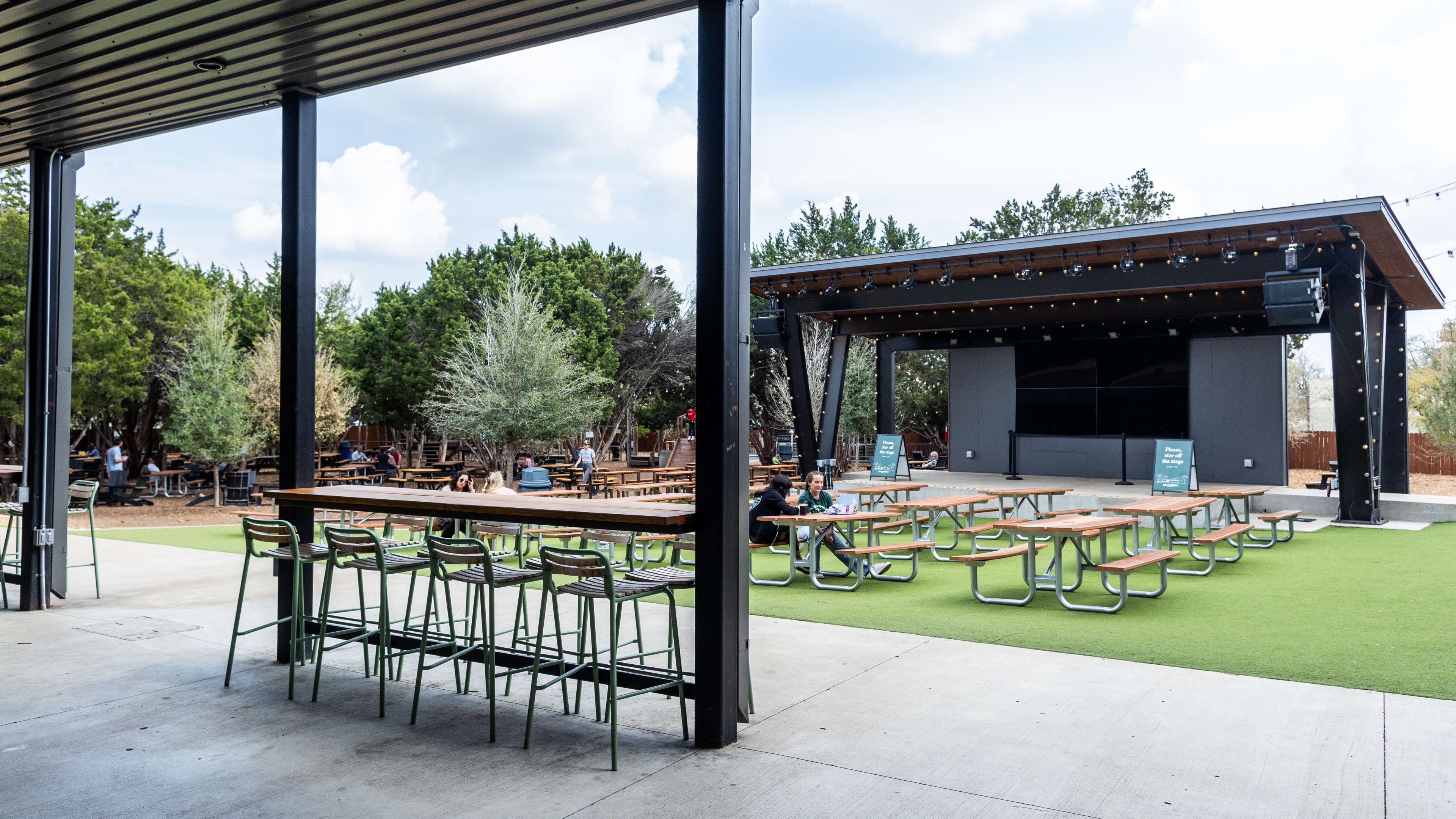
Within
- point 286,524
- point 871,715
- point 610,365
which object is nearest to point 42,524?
point 286,524

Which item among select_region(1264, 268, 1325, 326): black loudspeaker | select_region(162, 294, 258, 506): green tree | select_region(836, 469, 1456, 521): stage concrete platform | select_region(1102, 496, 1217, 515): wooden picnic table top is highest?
select_region(1264, 268, 1325, 326): black loudspeaker

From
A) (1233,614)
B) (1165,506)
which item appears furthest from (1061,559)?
(1165,506)

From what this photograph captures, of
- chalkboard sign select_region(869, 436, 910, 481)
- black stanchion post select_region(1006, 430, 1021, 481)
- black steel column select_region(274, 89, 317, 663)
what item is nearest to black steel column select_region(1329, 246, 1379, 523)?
chalkboard sign select_region(869, 436, 910, 481)

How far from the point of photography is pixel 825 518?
788 centimetres

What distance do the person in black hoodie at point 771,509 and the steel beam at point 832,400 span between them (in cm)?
820

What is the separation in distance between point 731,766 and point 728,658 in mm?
487

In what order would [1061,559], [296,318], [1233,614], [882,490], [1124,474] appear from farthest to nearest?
1. [1124,474]
2. [882,490]
3. [1061,559]
4. [1233,614]
5. [296,318]

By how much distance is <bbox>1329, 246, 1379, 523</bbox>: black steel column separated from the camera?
12672 mm

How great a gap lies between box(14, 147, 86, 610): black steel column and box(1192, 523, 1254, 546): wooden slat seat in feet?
31.1

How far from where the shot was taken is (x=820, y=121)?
166 ft

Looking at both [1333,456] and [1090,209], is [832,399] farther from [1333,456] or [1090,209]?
[1090,209]

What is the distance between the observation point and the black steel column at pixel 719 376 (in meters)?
4.02

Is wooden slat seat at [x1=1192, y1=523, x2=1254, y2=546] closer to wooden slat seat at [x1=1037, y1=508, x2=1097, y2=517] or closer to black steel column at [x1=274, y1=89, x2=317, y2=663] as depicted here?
wooden slat seat at [x1=1037, y1=508, x2=1097, y2=517]

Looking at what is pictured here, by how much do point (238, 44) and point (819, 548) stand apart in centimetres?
595
